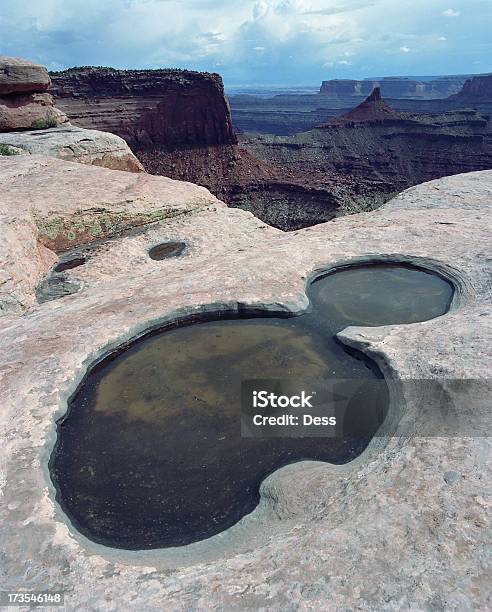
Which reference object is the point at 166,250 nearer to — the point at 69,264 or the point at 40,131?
the point at 69,264

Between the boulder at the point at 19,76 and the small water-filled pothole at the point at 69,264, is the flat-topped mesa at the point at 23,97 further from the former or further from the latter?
A: the small water-filled pothole at the point at 69,264

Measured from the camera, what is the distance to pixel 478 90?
138 m

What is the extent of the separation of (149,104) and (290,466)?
57169 millimetres

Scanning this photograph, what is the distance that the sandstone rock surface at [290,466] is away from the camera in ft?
13.5

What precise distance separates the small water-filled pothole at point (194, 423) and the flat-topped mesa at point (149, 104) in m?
49.0

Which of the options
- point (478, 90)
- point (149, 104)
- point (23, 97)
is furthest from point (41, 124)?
point (478, 90)

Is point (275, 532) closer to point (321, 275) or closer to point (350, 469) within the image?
point (350, 469)

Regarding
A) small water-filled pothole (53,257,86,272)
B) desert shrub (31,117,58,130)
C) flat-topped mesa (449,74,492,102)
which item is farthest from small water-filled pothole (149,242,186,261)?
flat-topped mesa (449,74,492,102)

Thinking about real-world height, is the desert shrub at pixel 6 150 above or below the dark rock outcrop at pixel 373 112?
above

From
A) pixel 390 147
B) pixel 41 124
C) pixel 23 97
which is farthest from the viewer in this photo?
pixel 390 147

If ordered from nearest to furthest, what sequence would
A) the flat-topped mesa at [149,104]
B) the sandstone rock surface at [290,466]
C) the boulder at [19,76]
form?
the sandstone rock surface at [290,466] < the boulder at [19,76] < the flat-topped mesa at [149,104]

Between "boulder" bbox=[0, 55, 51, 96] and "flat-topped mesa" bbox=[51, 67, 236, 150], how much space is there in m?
27.8

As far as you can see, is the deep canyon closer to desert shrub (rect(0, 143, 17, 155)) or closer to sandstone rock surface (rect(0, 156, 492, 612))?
desert shrub (rect(0, 143, 17, 155))

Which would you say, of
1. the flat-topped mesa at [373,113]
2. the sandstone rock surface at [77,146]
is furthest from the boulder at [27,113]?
the flat-topped mesa at [373,113]
